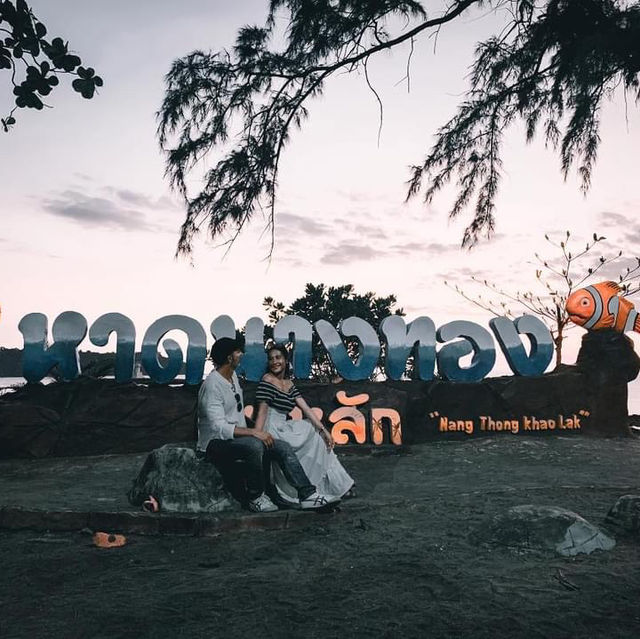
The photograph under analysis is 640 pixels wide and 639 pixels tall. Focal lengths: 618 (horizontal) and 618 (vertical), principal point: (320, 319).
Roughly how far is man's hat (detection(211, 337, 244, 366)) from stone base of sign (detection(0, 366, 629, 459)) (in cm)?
605

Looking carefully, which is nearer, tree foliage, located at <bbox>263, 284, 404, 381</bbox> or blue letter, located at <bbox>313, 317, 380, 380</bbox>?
blue letter, located at <bbox>313, 317, 380, 380</bbox>

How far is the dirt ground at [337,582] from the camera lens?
3.17 metres

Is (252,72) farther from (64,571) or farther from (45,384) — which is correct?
(45,384)

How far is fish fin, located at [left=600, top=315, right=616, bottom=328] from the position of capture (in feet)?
40.8

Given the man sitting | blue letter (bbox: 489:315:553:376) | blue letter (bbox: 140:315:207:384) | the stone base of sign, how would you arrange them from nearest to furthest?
the man sitting → the stone base of sign → blue letter (bbox: 140:315:207:384) → blue letter (bbox: 489:315:553:376)

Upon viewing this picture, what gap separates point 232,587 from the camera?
148 inches

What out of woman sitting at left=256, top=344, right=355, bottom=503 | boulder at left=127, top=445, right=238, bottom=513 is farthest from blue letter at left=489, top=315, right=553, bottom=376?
boulder at left=127, top=445, right=238, bottom=513

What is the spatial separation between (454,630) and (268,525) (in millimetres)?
2552

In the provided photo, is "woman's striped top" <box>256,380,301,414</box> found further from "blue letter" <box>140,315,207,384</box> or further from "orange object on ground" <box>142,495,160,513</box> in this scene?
"blue letter" <box>140,315,207,384</box>

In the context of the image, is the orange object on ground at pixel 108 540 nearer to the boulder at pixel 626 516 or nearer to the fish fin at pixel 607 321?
the boulder at pixel 626 516

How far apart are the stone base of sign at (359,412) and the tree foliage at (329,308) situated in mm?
7253

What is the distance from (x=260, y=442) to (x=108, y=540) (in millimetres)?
1458

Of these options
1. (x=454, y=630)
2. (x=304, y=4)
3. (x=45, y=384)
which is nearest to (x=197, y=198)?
(x=304, y=4)

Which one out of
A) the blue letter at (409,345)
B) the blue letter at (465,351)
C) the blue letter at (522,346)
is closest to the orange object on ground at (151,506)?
the blue letter at (409,345)
